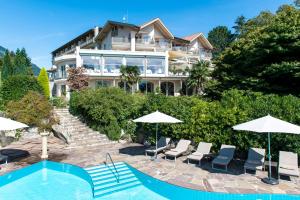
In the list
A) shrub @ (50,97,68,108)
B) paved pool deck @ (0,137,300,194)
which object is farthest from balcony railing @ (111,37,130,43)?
paved pool deck @ (0,137,300,194)

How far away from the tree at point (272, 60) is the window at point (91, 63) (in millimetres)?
19422

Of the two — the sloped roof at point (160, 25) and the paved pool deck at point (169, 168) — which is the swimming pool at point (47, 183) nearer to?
the paved pool deck at point (169, 168)

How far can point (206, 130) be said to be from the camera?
16.8 m

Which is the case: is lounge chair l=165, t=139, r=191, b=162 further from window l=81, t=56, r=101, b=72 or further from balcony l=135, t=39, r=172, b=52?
balcony l=135, t=39, r=172, b=52

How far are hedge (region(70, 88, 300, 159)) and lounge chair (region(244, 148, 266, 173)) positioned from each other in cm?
95

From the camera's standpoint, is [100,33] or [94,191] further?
[100,33]

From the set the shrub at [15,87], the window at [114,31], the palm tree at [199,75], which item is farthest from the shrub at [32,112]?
the window at [114,31]

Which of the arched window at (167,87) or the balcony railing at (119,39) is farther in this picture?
the arched window at (167,87)

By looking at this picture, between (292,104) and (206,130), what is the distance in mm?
5324

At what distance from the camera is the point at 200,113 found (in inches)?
679

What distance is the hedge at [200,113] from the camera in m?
14.3

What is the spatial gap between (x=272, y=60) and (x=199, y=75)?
16.7 meters

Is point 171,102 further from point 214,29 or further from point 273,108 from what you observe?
point 214,29

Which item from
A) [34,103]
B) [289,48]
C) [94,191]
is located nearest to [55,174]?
[94,191]
